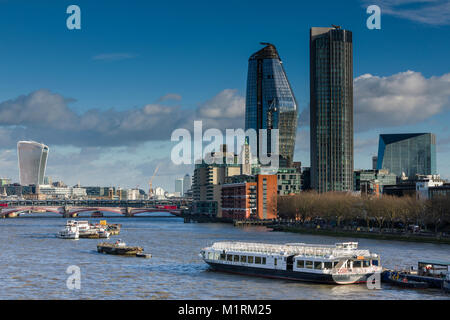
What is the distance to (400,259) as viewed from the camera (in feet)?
249

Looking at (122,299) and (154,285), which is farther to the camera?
(154,285)

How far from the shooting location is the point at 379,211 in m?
125

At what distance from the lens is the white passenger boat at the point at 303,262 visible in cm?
5756

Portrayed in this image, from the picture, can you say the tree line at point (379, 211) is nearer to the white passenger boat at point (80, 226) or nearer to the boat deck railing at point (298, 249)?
the white passenger boat at point (80, 226)

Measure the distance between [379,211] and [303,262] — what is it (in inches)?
2717

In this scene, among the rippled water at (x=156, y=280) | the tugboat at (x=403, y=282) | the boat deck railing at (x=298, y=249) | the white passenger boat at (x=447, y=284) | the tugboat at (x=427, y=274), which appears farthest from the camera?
the boat deck railing at (x=298, y=249)

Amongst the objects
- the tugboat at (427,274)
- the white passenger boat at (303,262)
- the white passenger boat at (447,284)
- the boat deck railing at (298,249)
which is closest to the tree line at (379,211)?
the tugboat at (427,274)

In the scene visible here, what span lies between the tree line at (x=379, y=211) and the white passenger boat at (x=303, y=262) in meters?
53.4

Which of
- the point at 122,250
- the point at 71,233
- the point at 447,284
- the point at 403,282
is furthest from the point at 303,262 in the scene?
the point at 71,233

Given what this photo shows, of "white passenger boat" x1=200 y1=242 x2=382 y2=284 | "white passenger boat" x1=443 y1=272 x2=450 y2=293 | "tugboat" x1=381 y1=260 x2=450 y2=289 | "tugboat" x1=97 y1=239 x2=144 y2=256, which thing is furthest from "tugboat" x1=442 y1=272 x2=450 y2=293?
"tugboat" x1=97 y1=239 x2=144 y2=256
